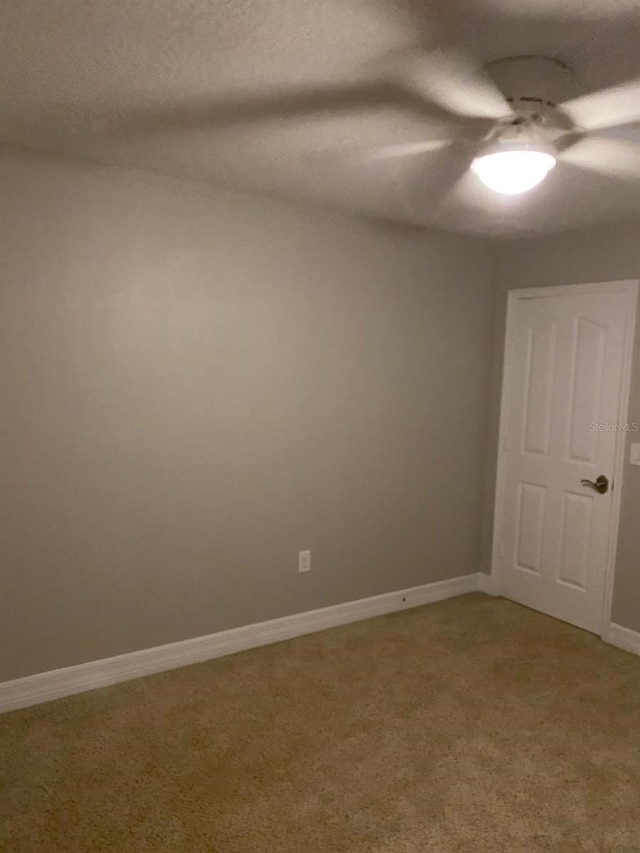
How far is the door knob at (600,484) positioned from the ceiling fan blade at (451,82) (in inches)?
91.4

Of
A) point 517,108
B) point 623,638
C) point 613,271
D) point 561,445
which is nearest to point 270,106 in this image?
point 517,108

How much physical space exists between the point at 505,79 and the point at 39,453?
2.28 meters

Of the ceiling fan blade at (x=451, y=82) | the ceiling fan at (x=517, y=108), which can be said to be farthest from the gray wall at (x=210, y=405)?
the ceiling fan blade at (x=451, y=82)

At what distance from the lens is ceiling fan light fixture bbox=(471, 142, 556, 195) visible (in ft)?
6.36

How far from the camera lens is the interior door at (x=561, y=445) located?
12.1ft

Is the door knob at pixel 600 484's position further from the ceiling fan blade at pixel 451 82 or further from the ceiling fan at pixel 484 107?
the ceiling fan blade at pixel 451 82

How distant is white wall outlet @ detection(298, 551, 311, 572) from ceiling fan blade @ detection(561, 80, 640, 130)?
2476 mm

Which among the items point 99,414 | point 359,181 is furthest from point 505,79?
point 99,414

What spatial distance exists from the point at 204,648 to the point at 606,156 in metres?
2.89

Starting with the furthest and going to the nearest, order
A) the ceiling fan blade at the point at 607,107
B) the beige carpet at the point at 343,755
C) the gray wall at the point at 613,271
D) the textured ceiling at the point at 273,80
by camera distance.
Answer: the gray wall at the point at 613,271, the beige carpet at the point at 343,755, the ceiling fan blade at the point at 607,107, the textured ceiling at the point at 273,80

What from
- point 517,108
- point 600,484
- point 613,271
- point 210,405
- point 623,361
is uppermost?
point 517,108

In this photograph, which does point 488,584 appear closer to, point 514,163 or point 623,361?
point 623,361

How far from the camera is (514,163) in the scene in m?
1.96

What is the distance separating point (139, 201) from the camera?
2.92 metres
